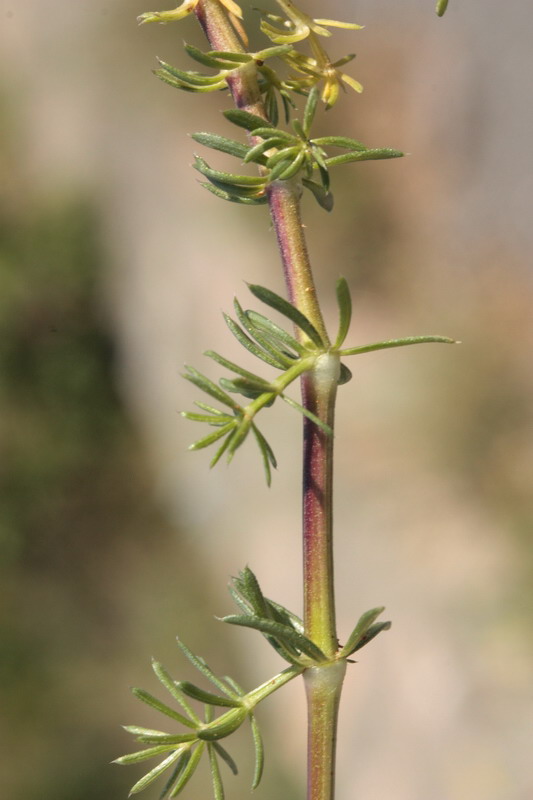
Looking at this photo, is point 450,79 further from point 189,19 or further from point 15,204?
point 15,204

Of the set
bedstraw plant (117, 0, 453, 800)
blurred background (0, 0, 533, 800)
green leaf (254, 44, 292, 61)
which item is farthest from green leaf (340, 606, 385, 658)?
blurred background (0, 0, 533, 800)

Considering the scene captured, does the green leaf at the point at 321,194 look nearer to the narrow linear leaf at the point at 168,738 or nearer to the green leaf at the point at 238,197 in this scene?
the green leaf at the point at 238,197

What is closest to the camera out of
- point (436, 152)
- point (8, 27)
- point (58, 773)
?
point (58, 773)

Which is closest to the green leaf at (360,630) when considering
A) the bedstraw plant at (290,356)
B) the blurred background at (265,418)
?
the bedstraw plant at (290,356)

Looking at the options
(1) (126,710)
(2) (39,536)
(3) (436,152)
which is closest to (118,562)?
(2) (39,536)

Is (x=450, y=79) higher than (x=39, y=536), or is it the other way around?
(x=450, y=79)

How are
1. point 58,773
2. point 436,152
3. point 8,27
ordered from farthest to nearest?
point 8,27 < point 436,152 < point 58,773

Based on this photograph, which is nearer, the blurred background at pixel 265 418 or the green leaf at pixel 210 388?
the green leaf at pixel 210 388

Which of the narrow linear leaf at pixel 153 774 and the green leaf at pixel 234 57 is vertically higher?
the green leaf at pixel 234 57
